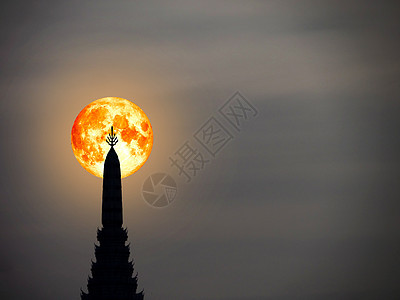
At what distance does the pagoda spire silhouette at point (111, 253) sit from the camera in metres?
45.2

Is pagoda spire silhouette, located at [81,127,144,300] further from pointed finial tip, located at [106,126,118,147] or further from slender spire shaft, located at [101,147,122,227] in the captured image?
pointed finial tip, located at [106,126,118,147]

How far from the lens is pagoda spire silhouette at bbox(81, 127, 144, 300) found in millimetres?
45188

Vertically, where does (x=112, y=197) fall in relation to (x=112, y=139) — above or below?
below

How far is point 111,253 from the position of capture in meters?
46.0

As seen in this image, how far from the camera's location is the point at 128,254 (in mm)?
46844

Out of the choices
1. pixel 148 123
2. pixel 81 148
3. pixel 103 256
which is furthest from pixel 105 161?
pixel 103 256

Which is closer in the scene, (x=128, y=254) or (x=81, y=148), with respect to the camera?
(x=81, y=148)

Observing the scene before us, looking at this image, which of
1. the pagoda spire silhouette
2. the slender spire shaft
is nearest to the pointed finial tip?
the pagoda spire silhouette

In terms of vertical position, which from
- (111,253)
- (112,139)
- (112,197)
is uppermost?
(112,139)

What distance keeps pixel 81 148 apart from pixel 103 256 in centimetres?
1401

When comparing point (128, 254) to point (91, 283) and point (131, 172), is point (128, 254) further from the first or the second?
point (131, 172)

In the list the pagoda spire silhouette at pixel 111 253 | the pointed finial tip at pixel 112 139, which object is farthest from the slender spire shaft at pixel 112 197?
the pointed finial tip at pixel 112 139

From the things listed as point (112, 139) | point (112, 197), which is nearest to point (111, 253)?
point (112, 197)

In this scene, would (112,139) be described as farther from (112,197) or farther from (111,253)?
(111,253)
